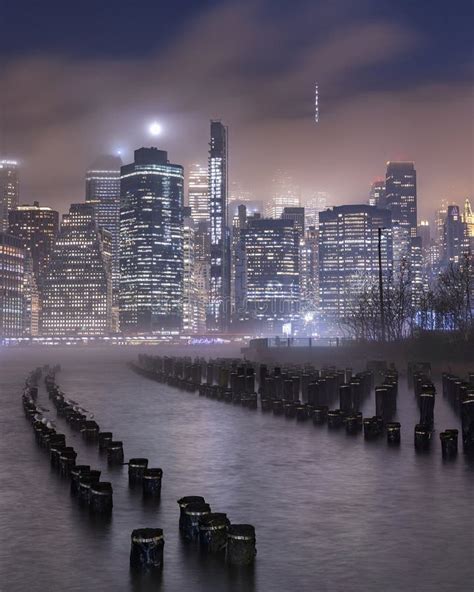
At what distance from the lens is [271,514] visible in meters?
20.8

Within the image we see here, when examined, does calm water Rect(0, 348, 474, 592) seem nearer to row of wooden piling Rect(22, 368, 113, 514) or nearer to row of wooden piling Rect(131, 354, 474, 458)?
row of wooden piling Rect(22, 368, 113, 514)

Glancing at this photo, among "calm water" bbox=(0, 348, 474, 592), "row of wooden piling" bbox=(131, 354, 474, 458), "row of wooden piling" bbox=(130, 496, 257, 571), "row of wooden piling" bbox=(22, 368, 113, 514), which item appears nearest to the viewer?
"calm water" bbox=(0, 348, 474, 592)

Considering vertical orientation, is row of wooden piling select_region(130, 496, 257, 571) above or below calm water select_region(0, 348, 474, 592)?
above

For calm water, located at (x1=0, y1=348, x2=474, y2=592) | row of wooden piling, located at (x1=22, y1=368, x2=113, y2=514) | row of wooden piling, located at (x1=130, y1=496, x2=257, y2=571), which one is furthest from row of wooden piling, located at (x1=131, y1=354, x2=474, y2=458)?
row of wooden piling, located at (x1=130, y1=496, x2=257, y2=571)

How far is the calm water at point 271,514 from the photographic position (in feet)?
50.4

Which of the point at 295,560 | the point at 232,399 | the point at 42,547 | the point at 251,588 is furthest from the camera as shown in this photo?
the point at 232,399

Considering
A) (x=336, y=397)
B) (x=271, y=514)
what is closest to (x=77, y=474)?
(x=271, y=514)

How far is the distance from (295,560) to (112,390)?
5826cm

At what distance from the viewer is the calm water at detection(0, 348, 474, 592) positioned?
15.4 meters

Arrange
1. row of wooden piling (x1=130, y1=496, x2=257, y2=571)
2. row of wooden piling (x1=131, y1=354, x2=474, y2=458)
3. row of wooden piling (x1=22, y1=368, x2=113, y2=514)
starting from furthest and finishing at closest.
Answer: row of wooden piling (x1=131, y1=354, x2=474, y2=458), row of wooden piling (x1=22, y1=368, x2=113, y2=514), row of wooden piling (x1=130, y1=496, x2=257, y2=571)

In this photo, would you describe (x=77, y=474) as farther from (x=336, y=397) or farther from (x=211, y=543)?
(x=336, y=397)

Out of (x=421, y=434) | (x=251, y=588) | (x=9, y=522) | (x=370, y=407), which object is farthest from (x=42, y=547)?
(x=370, y=407)

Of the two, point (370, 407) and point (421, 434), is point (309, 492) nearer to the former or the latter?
point (421, 434)

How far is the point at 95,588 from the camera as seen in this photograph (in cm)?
1479
